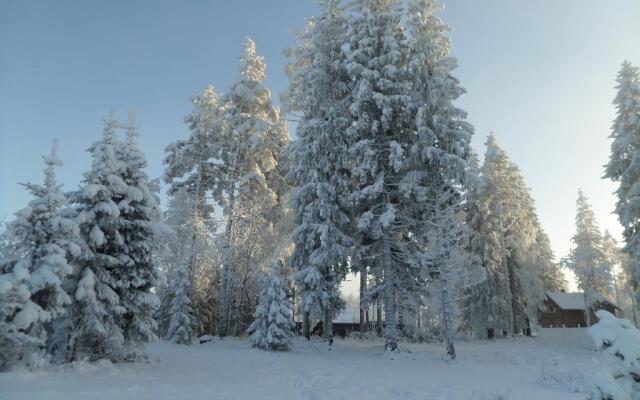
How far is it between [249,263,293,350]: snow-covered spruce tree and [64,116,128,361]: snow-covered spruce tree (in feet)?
23.2

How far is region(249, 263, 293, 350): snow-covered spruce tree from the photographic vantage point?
17.1 metres

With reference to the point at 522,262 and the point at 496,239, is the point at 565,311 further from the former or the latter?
the point at 496,239

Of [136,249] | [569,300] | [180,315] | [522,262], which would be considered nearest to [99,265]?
[136,249]

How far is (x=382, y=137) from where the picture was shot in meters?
18.6

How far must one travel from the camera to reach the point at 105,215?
10820 mm

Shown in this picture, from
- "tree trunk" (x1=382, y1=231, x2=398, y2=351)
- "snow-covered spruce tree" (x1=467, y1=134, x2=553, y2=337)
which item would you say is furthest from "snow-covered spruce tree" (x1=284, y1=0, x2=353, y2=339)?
"snow-covered spruce tree" (x1=467, y1=134, x2=553, y2=337)

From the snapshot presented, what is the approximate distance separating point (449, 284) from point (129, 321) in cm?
1275

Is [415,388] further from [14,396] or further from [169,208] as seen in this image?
[169,208]

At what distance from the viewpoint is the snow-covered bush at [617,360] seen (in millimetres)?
3715

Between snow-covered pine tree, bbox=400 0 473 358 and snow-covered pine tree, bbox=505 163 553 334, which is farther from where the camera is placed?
snow-covered pine tree, bbox=505 163 553 334

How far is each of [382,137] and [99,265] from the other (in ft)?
43.3

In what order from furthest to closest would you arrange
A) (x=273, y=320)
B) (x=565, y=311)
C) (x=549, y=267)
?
(x=549, y=267)
(x=565, y=311)
(x=273, y=320)

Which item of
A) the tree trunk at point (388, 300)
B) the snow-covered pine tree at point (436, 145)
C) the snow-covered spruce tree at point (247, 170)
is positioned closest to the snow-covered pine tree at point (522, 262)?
the snow-covered pine tree at point (436, 145)

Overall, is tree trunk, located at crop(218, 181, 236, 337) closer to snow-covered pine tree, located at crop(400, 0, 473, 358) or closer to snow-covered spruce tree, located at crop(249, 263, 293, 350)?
snow-covered spruce tree, located at crop(249, 263, 293, 350)
